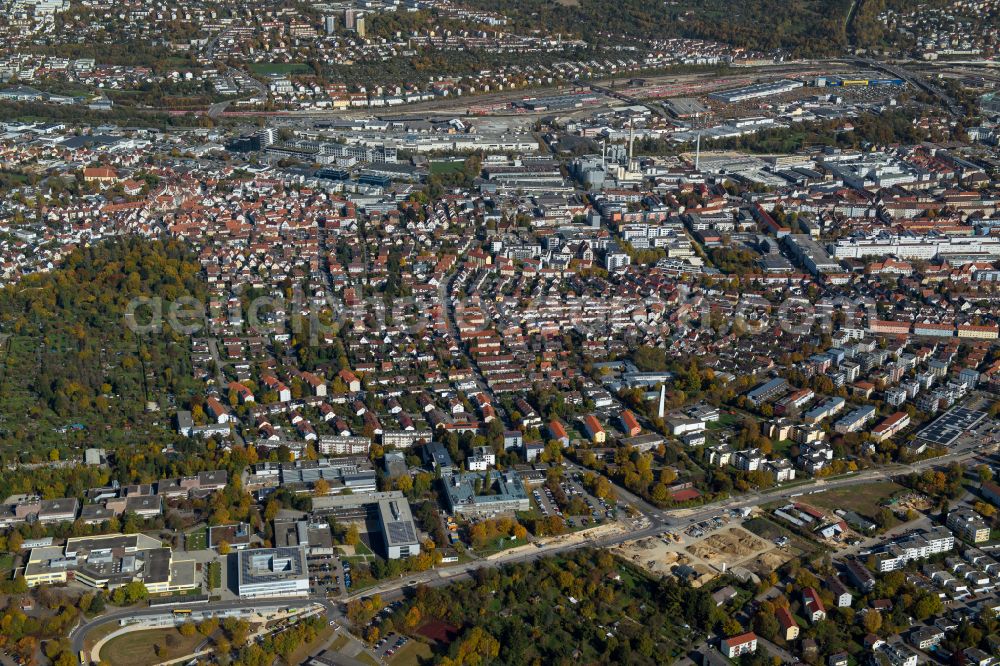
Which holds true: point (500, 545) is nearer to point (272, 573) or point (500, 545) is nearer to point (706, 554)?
point (706, 554)

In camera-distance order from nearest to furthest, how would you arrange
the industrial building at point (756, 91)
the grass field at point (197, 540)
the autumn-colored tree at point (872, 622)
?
the autumn-colored tree at point (872, 622) < the grass field at point (197, 540) < the industrial building at point (756, 91)

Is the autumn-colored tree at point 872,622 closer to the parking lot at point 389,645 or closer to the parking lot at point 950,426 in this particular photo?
the parking lot at point 950,426

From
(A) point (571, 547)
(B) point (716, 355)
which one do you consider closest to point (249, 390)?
(A) point (571, 547)

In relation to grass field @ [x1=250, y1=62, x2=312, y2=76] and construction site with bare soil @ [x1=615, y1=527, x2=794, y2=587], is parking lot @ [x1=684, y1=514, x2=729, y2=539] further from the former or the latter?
grass field @ [x1=250, y1=62, x2=312, y2=76]

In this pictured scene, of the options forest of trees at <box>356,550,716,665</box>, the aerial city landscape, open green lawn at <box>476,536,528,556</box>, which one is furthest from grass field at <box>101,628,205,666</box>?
open green lawn at <box>476,536,528,556</box>

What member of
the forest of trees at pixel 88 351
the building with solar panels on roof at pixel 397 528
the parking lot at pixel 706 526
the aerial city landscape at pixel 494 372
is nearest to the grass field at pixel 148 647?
the aerial city landscape at pixel 494 372
